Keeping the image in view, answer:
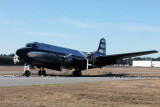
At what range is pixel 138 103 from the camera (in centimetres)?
1223

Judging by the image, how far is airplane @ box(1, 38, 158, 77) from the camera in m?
32.9

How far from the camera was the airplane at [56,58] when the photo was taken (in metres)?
32.9

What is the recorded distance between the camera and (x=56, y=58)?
35.1 metres

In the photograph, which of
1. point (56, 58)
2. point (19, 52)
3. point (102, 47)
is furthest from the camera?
point (102, 47)

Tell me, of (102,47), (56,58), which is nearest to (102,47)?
(102,47)

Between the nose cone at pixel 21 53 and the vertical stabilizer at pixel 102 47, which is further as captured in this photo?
the vertical stabilizer at pixel 102 47

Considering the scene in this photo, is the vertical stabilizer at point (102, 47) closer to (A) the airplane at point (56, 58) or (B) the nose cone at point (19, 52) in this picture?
(A) the airplane at point (56, 58)

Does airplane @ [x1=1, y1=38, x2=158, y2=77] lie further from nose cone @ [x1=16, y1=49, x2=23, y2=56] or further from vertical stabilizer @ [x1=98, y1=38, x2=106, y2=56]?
vertical stabilizer @ [x1=98, y1=38, x2=106, y2=56]

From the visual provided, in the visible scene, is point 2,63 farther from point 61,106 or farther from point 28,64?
point 61,106

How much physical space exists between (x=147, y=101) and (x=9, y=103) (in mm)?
6709

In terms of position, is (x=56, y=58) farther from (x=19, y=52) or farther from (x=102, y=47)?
(x=102, y=47)

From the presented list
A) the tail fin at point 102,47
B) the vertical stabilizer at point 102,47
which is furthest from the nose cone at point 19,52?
the vertical stabilizer at point 102,47

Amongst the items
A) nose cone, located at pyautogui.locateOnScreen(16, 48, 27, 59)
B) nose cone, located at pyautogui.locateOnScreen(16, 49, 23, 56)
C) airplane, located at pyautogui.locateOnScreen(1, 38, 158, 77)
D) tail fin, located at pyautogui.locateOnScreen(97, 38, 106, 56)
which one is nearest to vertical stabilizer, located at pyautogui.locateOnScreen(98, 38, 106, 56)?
tail fin, located at pyautogui.locateOnScreen(97, 38, 106, 56)

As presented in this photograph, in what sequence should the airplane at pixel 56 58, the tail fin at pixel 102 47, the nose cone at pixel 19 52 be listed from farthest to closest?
the tail fin at pixel 102 47 < the airplane at pixel 56 58 < the nose cone at pixel 19 52
